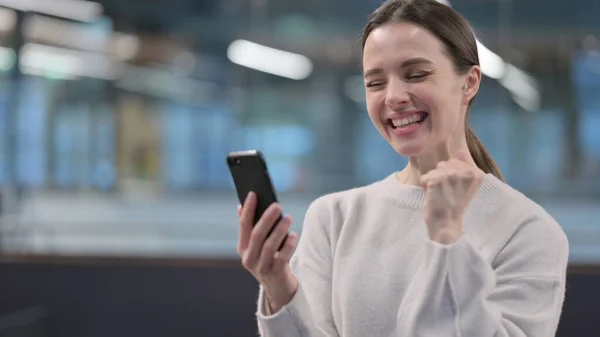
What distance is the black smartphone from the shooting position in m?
1.17

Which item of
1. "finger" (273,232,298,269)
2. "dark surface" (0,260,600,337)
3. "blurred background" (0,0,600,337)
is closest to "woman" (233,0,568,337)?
"finger" (273,232,298,269)

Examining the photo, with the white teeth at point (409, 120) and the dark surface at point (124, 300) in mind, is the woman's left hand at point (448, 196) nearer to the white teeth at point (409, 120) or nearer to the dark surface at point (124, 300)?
the white teeth at point (409, 120)

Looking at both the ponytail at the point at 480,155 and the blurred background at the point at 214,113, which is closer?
the ponytail at the point at 480,155

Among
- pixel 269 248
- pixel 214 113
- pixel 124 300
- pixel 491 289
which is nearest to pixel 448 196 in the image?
pixel 491 289

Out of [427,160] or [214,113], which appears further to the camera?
[214,113]

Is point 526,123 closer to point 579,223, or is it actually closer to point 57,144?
point 579,223

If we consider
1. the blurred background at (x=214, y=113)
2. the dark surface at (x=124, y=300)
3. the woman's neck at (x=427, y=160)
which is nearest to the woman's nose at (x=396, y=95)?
the woman's neck at (x=427, y=160)

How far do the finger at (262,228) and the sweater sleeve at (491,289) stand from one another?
21 centimetres

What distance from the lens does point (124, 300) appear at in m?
4.15

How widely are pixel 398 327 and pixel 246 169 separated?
1.04 ft

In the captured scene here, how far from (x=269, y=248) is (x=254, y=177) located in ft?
0.37

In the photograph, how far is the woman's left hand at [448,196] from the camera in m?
1.06

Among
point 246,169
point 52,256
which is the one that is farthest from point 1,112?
point 246,169

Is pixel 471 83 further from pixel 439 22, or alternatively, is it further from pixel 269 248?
pixel 269 248
